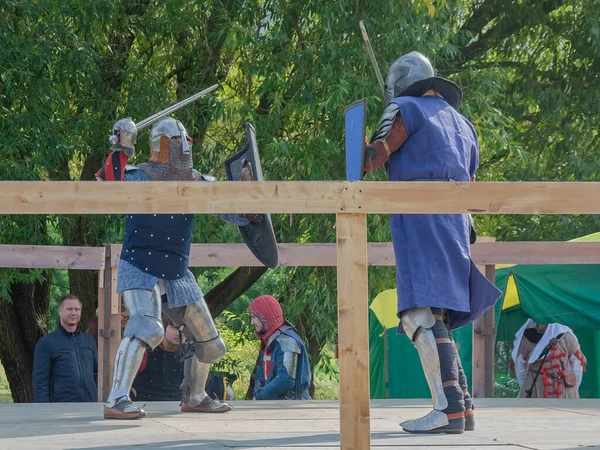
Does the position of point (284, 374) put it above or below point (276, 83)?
below

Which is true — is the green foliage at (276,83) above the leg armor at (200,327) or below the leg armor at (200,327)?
above

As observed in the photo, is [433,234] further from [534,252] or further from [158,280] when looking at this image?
[534,252]

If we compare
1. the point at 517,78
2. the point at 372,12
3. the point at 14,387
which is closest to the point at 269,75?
the point at 372,12

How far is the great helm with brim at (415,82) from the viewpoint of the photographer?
193 inches

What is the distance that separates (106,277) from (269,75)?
3927mm

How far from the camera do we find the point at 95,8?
422 inches

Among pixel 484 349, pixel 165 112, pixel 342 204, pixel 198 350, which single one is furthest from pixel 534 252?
pixel 342 204

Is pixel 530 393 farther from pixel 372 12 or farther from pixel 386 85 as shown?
pixel 386 85

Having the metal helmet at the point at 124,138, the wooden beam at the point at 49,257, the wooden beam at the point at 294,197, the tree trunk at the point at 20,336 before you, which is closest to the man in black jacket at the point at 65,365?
the wooden beam at the point at 49,257

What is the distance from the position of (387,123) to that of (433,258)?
602 millimetres

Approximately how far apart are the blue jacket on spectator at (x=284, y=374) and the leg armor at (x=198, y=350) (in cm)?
132

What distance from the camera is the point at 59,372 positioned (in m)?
8.09

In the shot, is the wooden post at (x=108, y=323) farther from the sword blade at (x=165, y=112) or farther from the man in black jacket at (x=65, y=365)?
the sword blade at (x=165, y=112)

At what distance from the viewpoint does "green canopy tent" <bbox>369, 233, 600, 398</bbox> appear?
965 cm
